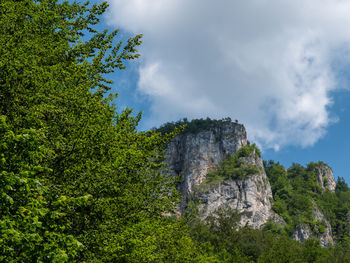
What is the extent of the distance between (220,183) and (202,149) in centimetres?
2122

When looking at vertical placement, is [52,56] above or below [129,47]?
below

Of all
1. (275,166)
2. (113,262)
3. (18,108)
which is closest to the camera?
(18,108)

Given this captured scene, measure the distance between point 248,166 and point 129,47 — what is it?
136m

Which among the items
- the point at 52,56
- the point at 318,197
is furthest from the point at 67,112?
the point at 318,197

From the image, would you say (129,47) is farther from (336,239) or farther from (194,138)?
(336,239)

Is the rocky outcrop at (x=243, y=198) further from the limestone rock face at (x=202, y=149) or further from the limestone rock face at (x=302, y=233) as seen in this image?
the limestone rock face at (x=202, y=149)

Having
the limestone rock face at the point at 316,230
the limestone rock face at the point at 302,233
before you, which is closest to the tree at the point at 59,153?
the limestone rock face at the point at 316,230

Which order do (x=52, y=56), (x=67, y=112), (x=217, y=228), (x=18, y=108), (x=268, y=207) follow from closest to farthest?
1. (x=18, y=108)
2. (x=67, y=112)
3. (x=52, y=56)
4. (x=217, y=228)
5. (x=268, y=207)

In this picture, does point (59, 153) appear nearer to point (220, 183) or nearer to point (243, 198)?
point (220, 183)

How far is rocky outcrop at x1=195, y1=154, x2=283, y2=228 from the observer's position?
12431 centimetres

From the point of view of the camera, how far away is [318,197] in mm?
176375

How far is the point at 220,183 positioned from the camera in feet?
430

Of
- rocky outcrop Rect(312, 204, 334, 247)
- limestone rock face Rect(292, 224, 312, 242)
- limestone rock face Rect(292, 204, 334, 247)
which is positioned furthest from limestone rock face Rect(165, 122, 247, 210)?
rocky outcrop Rect(312, 204, 334, 247)

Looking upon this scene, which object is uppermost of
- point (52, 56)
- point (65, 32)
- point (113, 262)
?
point (65, 32)
